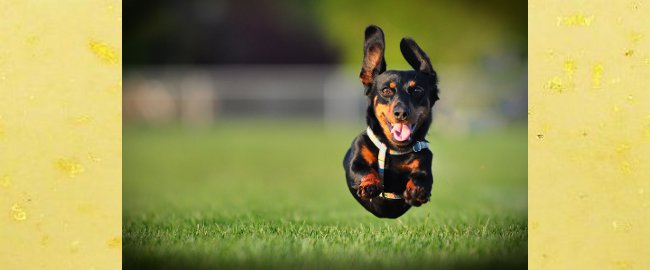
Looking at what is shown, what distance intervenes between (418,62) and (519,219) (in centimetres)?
115

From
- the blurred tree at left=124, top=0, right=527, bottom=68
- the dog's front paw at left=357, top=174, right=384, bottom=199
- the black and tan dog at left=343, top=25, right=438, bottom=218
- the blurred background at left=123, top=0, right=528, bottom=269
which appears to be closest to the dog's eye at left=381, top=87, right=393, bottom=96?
the black and tan dog at left=343, top=25, right=438, bottom=218

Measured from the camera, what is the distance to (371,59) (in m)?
4.14

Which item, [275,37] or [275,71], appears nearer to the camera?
[275,71]

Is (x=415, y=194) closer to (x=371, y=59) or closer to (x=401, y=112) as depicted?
(x=401, y=112)

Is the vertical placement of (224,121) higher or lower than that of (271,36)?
lower

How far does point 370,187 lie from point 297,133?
18414 mm

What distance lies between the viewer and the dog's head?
4055 millimetres

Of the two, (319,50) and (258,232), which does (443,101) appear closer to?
(319,50)

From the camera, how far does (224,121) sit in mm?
28031

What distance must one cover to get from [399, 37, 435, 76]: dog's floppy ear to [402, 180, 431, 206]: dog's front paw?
1.68 feet

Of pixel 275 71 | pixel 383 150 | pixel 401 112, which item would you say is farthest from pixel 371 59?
pixel 275 71
